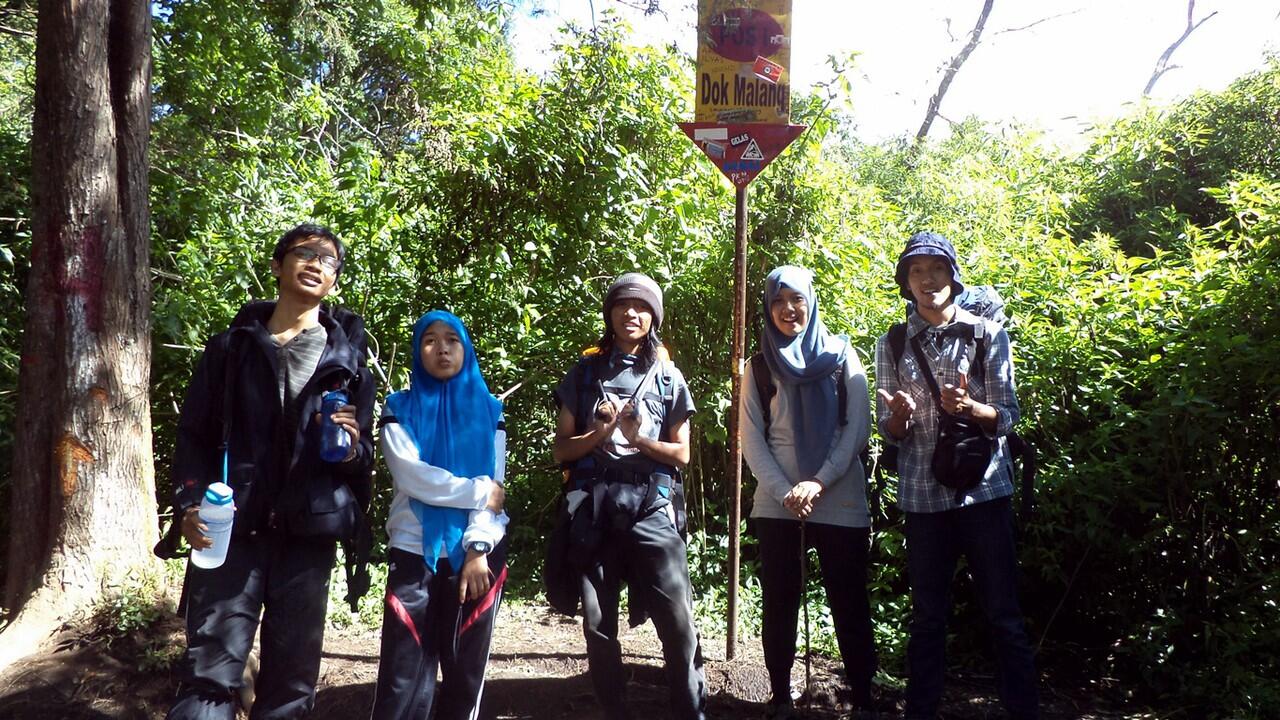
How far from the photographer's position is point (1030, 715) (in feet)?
11.1

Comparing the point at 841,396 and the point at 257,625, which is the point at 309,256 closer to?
the point at 257,625

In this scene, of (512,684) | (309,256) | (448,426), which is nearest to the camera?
(309,256)

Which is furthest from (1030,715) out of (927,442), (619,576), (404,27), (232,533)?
(404,27)

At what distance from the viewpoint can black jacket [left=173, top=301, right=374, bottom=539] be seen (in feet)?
9.56

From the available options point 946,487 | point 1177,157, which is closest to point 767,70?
point 946,487

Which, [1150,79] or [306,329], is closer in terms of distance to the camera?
[306,329]

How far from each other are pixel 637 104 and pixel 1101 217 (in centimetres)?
549

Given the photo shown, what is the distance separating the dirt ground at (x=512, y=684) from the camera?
3625 millimetres

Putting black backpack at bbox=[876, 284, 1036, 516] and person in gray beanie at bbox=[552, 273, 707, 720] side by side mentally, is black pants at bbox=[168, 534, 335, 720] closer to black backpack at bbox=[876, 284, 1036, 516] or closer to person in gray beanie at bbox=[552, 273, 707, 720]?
person in gray beanie at bbox=[552, 273, 707, 720]

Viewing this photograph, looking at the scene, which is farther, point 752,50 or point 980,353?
point 752,50

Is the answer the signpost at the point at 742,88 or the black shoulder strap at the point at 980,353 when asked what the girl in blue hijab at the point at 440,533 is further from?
the black shoulder strap at the point at 980,353

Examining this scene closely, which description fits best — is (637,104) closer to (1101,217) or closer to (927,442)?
(927,442)

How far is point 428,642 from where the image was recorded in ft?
10.4

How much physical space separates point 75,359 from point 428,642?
6.71ft
